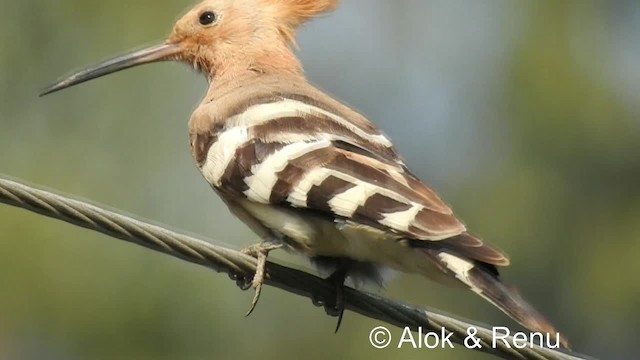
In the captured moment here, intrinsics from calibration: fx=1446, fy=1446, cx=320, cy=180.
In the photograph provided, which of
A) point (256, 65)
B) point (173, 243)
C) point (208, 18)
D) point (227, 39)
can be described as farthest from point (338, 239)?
point (208, 18)

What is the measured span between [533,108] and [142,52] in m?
4.47

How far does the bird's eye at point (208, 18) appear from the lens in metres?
5.02

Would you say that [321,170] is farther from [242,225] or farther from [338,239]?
[242,225]

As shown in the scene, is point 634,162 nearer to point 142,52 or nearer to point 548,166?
point 548,166

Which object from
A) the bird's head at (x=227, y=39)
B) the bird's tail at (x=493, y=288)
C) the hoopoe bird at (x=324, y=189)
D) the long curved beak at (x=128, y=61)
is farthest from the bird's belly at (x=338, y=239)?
the long curved beak at (x=128, y=61)

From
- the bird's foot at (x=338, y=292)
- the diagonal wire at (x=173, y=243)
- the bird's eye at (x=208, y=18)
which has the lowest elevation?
the diagonal wire at (x=173, y=243)

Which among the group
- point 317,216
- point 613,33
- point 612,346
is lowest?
point 317,216

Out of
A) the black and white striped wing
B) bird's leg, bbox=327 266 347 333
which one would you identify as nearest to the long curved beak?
the black and white striped wing

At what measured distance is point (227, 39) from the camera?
16.1ft

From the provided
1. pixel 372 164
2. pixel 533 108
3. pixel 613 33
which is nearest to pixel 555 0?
pixel 613 33

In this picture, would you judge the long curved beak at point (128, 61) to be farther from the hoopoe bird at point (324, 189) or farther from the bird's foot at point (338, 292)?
the bird's foot at point (338, 292)

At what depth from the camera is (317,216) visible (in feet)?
11.7

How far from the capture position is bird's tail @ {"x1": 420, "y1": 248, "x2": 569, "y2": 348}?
10.0 ft

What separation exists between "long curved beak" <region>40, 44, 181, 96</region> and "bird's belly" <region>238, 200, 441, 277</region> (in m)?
1.35
